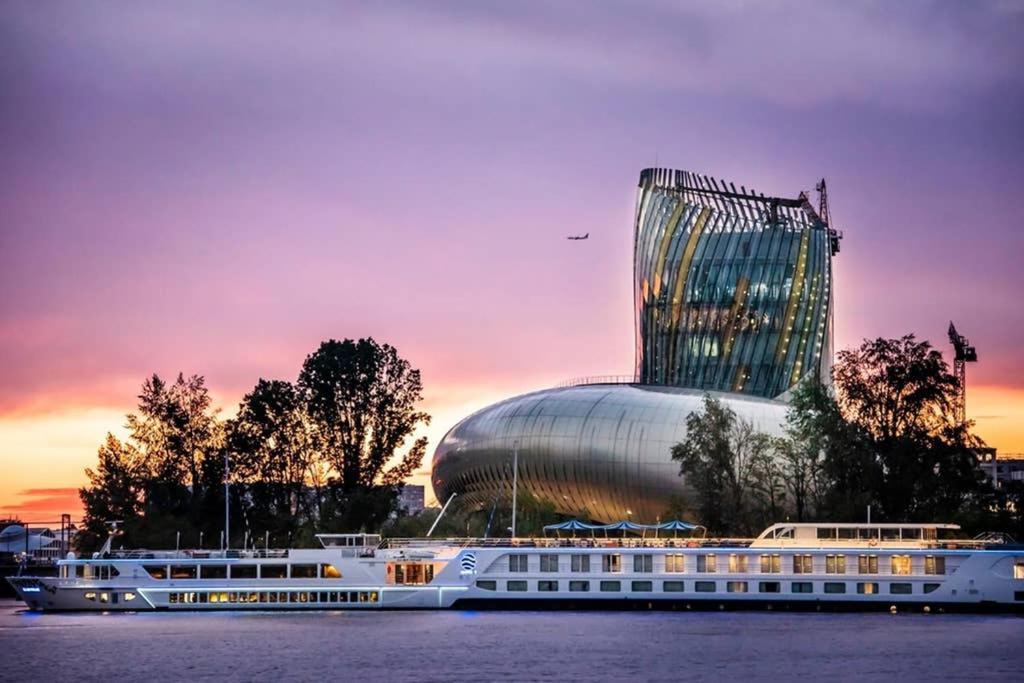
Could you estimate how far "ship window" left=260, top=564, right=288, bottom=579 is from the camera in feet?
337

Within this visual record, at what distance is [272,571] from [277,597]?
1.55m

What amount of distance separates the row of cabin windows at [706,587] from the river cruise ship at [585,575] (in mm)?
54

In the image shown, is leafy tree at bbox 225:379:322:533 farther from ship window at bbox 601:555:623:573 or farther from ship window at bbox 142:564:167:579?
ship window at bbox 601:555:623:573

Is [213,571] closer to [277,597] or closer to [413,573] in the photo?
[277,597]

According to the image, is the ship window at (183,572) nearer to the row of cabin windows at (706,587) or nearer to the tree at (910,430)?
the row of cabin windows at (706,587)

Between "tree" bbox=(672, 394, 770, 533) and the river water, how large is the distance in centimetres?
1890

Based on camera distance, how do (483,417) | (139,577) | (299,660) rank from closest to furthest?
(299,660), (139,577), (483,417)

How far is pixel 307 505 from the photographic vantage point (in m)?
133

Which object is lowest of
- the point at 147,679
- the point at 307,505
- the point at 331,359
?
the point at 147,679

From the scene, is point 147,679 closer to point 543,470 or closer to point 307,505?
point 307,505

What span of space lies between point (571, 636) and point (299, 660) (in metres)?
14.0

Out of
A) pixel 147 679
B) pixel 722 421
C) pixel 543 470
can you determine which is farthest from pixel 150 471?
pixel 147 679

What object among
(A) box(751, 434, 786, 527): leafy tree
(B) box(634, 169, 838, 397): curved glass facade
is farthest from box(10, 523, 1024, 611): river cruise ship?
(B) box(634, 169, 838, 397): curved glass facade

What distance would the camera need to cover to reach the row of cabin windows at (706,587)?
98.9m
